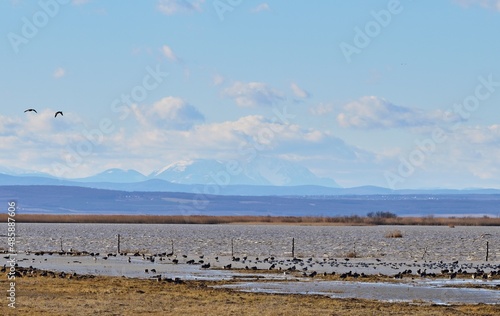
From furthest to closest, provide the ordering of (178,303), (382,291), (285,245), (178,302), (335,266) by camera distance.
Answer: (285,245) → (335,266) → (382,291) → (178,302) → (178,303)

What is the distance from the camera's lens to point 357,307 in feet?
114

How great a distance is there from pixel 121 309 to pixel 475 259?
42.5 m

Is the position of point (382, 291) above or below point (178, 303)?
above

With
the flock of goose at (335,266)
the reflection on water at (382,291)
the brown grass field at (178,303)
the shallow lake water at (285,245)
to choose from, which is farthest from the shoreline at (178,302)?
the shallow lake water at (285,245)

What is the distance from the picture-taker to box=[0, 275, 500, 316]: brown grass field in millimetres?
32781

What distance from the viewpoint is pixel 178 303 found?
35.3 m

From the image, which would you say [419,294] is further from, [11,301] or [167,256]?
[167,256]

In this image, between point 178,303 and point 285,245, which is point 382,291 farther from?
point 285,245

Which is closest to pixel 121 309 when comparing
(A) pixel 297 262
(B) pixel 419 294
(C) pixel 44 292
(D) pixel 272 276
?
(C) pixel 44 292

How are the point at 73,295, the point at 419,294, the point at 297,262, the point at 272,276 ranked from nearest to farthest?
the point at 73,295, the point at 419,294, the point at 272,276, the point at 297,262

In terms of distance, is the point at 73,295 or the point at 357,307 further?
the point at 73,295

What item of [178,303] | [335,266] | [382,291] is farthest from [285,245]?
[178,303]

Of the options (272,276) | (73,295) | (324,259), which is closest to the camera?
(73,295)

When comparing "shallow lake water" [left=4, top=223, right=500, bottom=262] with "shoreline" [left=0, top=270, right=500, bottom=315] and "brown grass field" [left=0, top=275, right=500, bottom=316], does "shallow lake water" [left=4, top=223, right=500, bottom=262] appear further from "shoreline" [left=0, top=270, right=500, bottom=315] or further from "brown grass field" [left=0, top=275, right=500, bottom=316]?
"brown grass field" [left=0, top=275, right=500, bottom=316]
